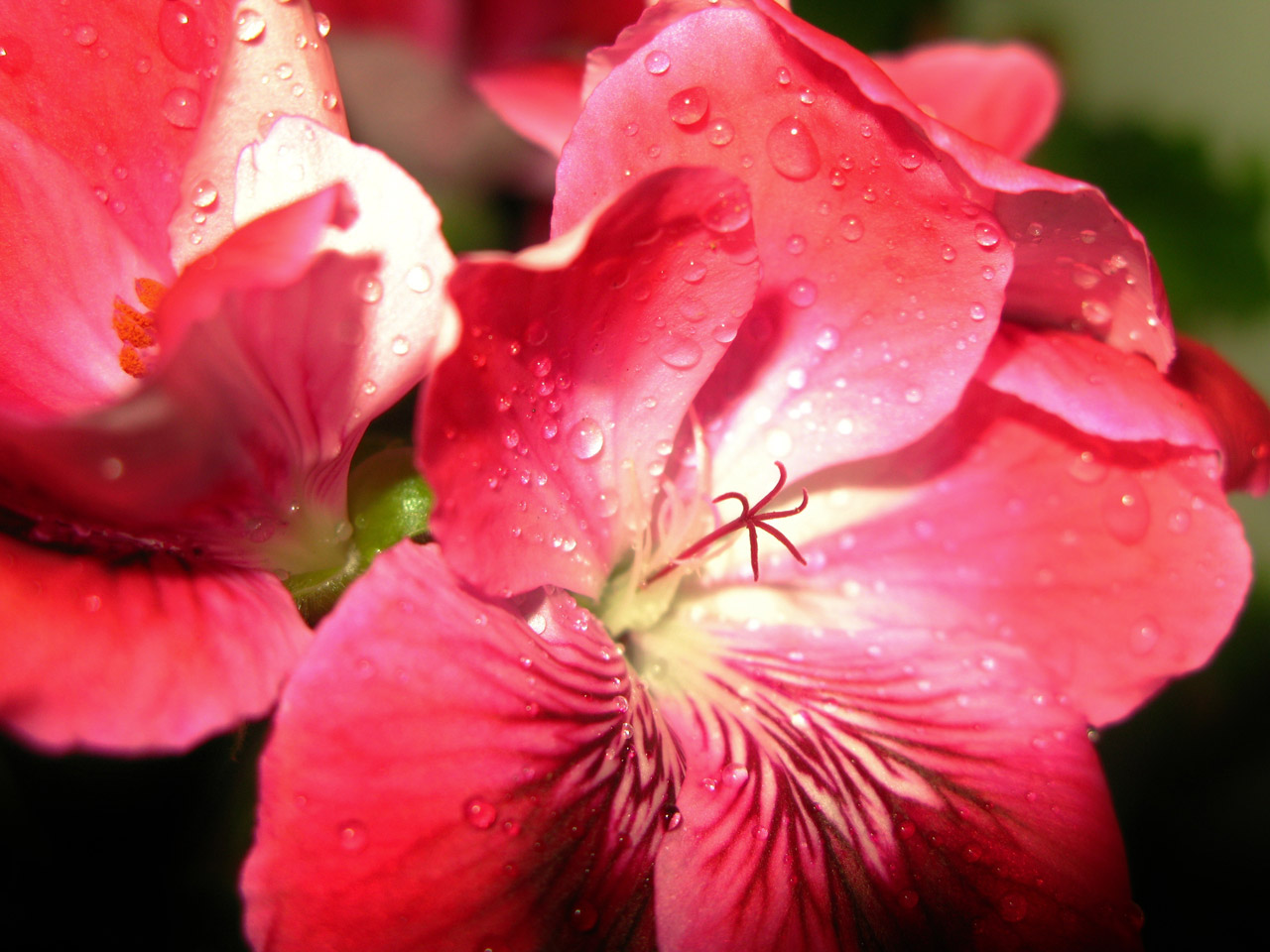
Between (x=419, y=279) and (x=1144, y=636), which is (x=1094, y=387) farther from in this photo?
(x=419, y=279)

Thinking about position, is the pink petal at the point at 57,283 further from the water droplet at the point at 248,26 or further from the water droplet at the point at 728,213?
the water droplet at the point at 728,213

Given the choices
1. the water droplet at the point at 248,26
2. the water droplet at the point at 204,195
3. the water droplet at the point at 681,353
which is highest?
the water droplet at the point at 248,26

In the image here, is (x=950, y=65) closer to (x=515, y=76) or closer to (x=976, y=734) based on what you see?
(x=515, y=76)

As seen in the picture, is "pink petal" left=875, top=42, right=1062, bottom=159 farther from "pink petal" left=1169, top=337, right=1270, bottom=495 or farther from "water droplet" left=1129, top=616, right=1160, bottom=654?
"water droplet" left=1129, top=616, right=1160, bottom=654

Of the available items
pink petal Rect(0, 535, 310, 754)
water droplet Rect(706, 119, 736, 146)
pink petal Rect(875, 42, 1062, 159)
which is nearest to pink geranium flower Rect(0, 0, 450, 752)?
pink petal Rect(0, 535, 310, 754)

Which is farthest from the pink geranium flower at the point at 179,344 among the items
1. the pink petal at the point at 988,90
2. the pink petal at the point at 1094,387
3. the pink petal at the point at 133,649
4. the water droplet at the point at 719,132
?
the pink petal at the point at 988,90

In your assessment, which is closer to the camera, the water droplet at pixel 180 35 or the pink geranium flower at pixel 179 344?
the pink geranium flower at pixel 179 344

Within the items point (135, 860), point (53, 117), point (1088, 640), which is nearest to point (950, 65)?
point (1088, 640)
